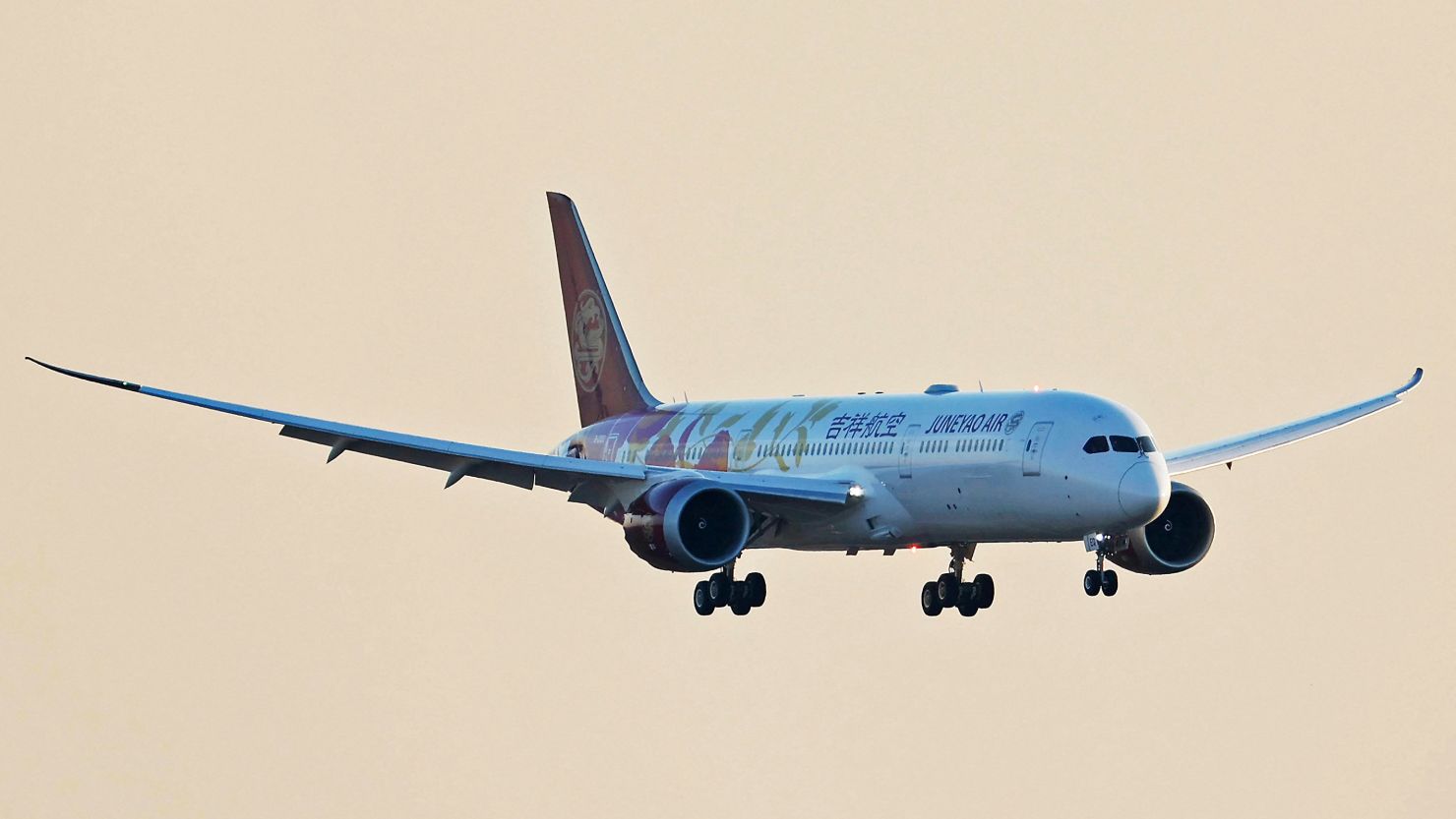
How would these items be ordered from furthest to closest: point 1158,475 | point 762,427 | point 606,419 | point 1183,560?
point 606,419
point 762,427
point 1183,560
point 1158,475

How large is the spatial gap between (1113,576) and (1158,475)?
10.7 ft

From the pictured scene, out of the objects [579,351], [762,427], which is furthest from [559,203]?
[762,427]

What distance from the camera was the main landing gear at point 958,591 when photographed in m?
73.6

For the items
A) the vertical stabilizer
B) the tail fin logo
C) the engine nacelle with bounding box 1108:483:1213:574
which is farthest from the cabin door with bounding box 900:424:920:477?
the tail fin logo

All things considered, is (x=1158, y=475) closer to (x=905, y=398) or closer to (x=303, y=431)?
(x=905, y=398)

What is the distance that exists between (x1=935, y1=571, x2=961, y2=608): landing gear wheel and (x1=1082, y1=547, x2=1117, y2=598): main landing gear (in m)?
5.74

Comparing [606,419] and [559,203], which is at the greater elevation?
[559,203]

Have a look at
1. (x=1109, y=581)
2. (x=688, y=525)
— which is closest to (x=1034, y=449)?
(x=1109, y=581)

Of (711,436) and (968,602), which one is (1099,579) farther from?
(711,436)

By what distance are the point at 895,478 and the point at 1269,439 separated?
10.1 meters

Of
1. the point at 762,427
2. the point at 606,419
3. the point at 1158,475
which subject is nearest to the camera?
the point at 1158,475

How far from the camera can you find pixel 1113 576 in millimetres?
68500

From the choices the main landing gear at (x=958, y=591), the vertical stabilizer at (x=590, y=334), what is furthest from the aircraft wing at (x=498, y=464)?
the vertical stabilizer at (x=590, y=334)

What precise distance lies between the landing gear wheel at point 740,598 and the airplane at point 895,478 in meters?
0.03
